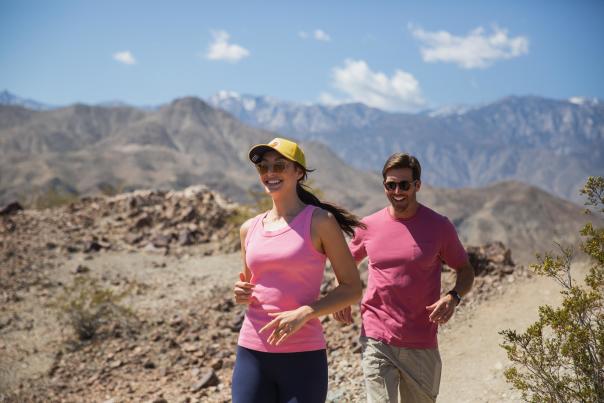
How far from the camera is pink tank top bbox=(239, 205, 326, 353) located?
247 centimetres

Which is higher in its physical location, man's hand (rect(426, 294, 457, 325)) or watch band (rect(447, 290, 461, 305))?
watch band (rect(447, 290, 461, 305))

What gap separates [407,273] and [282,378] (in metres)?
1.03

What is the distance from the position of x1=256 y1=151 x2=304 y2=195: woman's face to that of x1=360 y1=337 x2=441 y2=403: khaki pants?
113 centimetres

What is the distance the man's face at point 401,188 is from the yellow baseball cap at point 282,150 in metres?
0.76

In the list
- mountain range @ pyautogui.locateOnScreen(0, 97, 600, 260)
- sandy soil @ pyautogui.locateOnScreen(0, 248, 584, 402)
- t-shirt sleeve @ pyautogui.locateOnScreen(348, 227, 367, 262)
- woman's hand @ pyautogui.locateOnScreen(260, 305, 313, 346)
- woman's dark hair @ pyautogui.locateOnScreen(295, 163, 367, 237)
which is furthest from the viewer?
mountain range @ pyautogui.locateOnScreen(0, 97, 600, 260)

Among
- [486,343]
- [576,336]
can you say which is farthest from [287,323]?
[486,343]

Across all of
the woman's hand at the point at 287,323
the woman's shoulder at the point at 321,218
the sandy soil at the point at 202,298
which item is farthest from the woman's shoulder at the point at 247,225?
the sandy soil at the point at 202,298

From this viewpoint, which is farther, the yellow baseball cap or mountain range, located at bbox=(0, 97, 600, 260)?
mountain range, located at bbox=(0, 97, 600, 260)

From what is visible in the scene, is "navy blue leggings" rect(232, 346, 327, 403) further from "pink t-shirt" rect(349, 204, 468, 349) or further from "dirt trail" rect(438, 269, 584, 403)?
"dirt trail" rect(438, 269, 584, 403)

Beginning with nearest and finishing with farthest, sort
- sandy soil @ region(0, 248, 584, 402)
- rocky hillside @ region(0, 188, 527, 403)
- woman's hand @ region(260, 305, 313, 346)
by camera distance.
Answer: woman's hand @ region(260, 305, 313, 346) < sandy soil @ region(0, 248, 584, 402) < rocky hillside @ region(0, 188, 527, 403)

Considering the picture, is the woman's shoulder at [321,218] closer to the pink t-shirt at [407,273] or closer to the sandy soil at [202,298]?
the pink t-shirt at [407,273]

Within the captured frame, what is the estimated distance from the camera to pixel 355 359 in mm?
6055

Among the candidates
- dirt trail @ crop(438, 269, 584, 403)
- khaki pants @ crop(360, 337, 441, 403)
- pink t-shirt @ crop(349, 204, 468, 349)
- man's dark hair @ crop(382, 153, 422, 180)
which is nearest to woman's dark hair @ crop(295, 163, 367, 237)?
pink t-shirt @ crop(349, 204, 468, 349)

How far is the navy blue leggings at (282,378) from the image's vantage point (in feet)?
7.97
